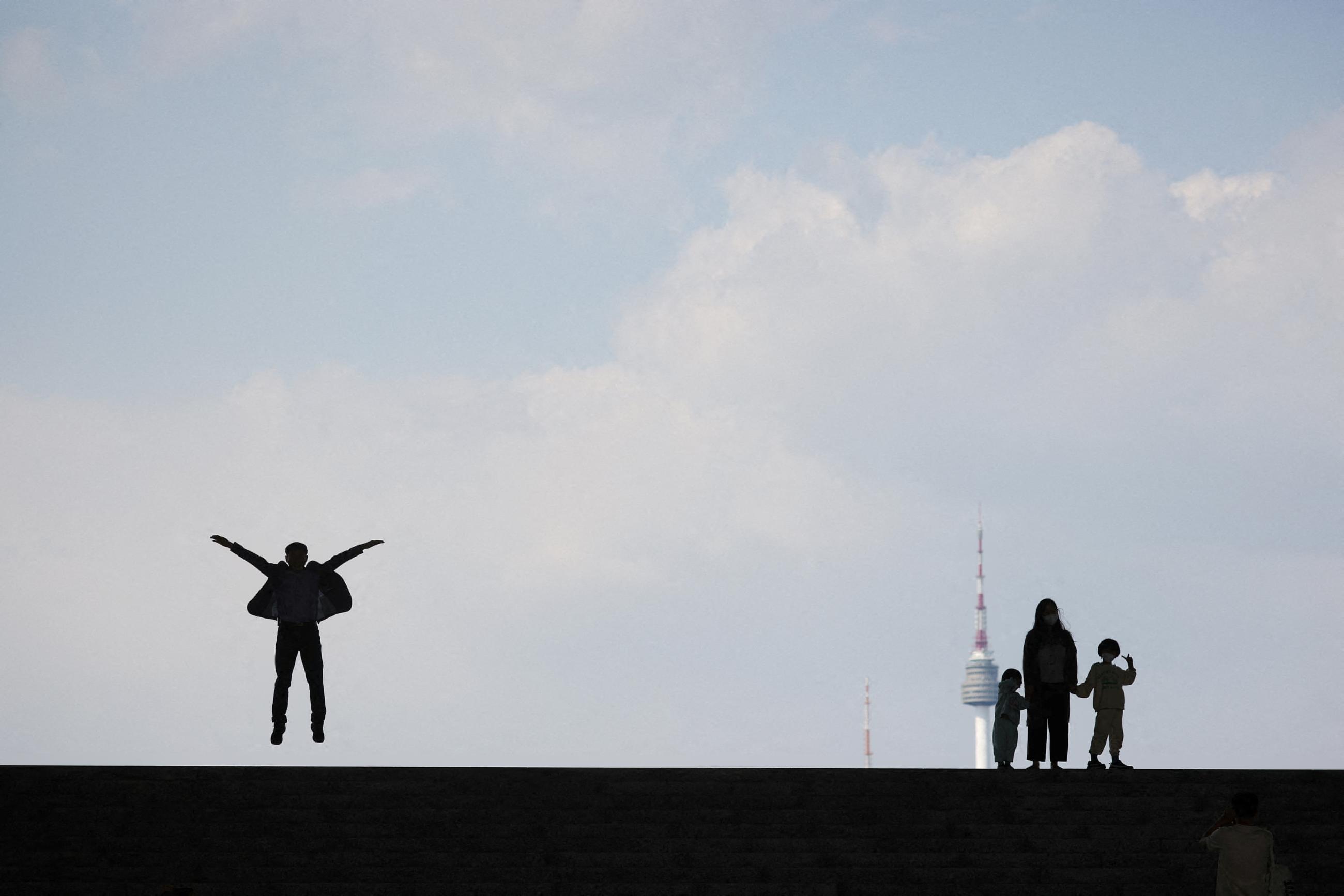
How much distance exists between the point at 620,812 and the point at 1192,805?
4.55 m

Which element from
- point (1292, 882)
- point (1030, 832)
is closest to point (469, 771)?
point (1030, 832)

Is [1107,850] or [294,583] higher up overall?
[294,583]

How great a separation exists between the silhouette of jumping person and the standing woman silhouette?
598 centimetres

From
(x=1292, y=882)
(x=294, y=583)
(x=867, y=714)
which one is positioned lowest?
(x=1292, y=882)

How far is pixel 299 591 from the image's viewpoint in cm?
1612

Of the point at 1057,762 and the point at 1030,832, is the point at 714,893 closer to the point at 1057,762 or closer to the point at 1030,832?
the point at 1030,832

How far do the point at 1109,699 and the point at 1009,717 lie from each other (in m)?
0.94

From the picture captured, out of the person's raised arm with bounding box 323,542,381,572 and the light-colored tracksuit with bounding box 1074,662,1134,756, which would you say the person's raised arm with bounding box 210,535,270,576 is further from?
the light-colored tracksuit with bounding box 1074,662,1134,756

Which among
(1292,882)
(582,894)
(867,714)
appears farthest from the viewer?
(867,714)

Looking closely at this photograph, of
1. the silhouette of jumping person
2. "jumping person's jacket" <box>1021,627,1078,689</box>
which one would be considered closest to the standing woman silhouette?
"jumping person's jacket" <box>1021,627,1078,689</box>

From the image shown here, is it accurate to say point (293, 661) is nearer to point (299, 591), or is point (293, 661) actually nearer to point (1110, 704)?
point (299, 591)

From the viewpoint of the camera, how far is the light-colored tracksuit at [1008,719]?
16812 mm

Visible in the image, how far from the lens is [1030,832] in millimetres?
14352

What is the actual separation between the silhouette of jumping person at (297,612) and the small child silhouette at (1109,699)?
21.5 feet
